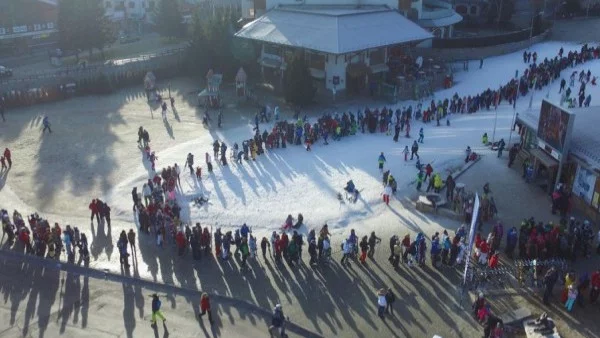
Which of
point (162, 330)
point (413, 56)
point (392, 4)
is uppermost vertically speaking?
point (392, 4)

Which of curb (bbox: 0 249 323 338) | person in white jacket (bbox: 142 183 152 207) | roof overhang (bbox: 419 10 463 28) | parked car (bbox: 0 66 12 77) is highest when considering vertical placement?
roof overhang (bbox: 419 10 463 28)

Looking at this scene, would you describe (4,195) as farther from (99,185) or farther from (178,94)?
(178,94)

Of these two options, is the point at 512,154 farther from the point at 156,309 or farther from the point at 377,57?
the point at 156,309

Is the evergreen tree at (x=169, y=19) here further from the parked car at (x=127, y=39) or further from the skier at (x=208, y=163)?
the skier at (x=208, y=163)

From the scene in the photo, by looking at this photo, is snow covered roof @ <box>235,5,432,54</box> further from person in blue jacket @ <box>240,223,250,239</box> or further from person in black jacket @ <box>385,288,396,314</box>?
person in black jacket @ <box>385,288,396,314</box>

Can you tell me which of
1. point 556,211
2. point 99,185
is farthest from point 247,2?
point 556,211

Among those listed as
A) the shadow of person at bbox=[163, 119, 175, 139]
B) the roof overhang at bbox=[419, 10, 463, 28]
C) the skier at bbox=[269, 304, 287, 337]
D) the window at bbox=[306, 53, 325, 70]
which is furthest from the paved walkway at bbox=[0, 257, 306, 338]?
the roof overhang at bbox=[419, 10, 463, 28]
